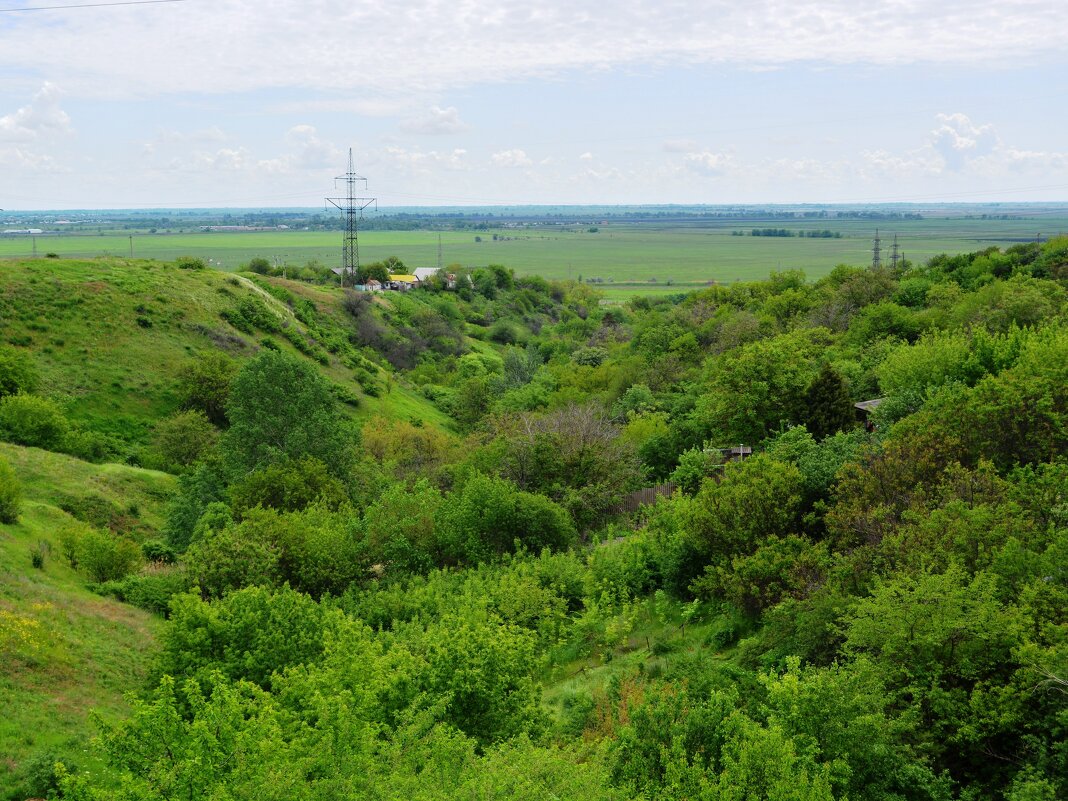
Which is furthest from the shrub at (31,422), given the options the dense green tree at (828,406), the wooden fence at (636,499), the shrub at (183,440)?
the dense green tree at (828,406)

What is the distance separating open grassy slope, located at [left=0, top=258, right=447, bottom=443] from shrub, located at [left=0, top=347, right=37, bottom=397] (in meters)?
2.03

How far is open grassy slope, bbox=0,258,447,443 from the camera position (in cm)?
4878

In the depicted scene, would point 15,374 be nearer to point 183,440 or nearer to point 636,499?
point 183,440

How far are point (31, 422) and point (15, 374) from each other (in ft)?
18.8

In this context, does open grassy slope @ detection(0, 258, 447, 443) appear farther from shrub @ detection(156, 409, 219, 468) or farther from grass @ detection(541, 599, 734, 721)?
grass @ detection(541, 599, 734, 721)

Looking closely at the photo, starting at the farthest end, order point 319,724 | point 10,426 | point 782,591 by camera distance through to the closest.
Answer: point 10,426, point 782,591, point 319,724

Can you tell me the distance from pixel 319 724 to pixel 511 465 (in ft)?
60.2

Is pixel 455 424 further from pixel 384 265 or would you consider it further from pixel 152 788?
pixel 384 265

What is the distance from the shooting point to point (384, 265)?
118 meters

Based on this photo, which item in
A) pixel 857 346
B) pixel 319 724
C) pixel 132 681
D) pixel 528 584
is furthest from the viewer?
pixel 857 346

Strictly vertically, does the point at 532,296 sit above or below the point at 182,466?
above

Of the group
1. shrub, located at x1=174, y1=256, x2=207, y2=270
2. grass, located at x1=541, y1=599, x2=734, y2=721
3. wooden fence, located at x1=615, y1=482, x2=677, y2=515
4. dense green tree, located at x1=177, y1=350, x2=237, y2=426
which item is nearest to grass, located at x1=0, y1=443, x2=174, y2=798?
grass, located at x1=541, y1=599, x2=734, y2=721

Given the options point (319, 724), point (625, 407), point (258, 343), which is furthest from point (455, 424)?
point (319, 724)

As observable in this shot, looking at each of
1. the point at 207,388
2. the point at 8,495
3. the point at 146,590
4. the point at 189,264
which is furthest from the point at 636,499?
the point at 189,264
